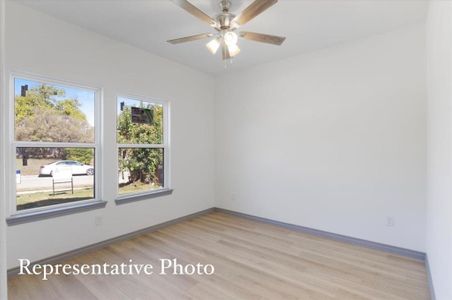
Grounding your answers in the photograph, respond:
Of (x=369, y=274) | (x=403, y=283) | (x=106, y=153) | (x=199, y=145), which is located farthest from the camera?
(x=199, y=145)

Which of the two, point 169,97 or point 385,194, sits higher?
point 169,97

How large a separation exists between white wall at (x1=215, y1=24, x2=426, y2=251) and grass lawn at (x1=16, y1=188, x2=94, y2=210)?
2.41 m

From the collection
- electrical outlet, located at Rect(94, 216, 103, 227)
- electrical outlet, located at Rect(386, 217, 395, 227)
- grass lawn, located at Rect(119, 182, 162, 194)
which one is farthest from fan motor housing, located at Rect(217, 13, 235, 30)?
electrical outlet, located at Rect(386, 217, 395, 227)

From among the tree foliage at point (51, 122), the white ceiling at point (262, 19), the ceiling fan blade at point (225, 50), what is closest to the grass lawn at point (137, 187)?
the tree foliage at point (51, 122)

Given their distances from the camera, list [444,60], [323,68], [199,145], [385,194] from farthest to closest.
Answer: [199,145], [323,68], [385,194], [444,60]

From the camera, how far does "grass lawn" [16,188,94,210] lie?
250 centimetres

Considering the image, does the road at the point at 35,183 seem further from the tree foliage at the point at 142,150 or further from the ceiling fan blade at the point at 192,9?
the ceiling fan blade at the point at 192,9

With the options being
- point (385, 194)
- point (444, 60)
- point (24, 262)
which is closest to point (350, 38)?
point (444, 60)

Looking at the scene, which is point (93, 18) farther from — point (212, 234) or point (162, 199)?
point (212, 234)

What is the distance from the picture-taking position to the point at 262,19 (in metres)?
2.63

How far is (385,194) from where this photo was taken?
9.53 feet

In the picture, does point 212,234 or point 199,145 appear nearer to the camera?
point 212,234

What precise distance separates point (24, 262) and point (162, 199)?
177 cm

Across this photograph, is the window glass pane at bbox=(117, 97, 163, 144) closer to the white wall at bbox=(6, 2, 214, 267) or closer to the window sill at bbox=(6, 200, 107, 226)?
the white wall at bbox=(6, 2, 214, 267)
